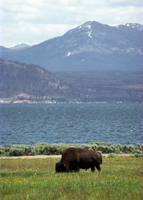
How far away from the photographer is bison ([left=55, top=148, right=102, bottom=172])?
43.0 ft

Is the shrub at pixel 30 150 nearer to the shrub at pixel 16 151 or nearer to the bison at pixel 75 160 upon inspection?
the shrub at pixel 16 151

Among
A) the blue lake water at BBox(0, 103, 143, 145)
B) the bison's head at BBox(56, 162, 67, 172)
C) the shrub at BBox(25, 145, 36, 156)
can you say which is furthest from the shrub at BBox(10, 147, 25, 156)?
the blue lake water at BBox(0, 103, 143, 145)

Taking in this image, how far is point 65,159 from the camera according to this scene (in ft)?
42.9

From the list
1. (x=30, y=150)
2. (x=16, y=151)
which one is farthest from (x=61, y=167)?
(x=30, y=150)

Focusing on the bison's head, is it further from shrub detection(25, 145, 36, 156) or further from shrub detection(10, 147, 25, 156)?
shrub detection(25, 145, 36, 156)

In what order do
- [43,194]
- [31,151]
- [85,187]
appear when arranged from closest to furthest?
1. [43,194]
2. [85,187]
3. [31,151]

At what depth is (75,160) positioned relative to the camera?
13203 millimetres

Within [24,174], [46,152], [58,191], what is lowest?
[46,152]

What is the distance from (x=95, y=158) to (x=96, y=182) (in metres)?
2.89

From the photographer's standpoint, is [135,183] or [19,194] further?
[135,183]

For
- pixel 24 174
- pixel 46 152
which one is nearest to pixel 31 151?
pixel 46 152

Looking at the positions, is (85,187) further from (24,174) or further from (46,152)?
(46,152)

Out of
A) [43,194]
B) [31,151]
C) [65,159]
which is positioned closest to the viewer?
[43,194]

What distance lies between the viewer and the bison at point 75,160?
516 inches
